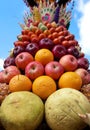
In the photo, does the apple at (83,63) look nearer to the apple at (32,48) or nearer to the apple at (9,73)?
the apple at (32,48)

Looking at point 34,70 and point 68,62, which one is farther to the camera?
point 68,62

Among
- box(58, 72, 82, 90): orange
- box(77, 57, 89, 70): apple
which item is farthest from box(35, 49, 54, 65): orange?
box(77, 57, 89, 70): apple

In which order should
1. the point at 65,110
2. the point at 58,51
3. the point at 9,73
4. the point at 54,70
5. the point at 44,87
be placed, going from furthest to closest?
the point at 58,51
the point at 9,73
the point at 54,70
the point at 44,87
the point at 65,110

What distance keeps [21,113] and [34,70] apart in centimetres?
87

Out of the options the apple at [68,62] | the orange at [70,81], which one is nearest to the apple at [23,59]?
the apple at [68,62]

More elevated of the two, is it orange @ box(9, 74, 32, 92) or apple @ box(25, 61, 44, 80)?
apple @ box(25, 61, 44, 80)

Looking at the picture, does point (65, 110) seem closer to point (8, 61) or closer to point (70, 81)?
point (70, 81)

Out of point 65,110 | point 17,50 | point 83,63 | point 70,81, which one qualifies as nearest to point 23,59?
point 17,50

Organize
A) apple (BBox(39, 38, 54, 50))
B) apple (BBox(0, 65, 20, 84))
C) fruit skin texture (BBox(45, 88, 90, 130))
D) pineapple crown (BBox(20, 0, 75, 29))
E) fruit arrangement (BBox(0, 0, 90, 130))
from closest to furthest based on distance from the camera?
fruit skin texture (BBox(45, 88, 90, 130)), fruit arrangement (BBox(0, 0, 90, 130)), apple (BBox(0, 65, 20, 84)), apple (BBox(39, 38, 54, 50)), pineapple crown (BBox(20, 0, 75, 29))

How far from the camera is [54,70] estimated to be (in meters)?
4.19

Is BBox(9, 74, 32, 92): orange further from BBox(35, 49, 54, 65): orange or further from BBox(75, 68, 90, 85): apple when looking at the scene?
BBox(75, 68, 90, 85): apple

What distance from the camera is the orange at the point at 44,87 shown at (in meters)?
3.91

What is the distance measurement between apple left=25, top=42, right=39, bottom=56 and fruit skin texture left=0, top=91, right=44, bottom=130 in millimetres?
1147

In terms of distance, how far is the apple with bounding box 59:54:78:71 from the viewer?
4.36 m
